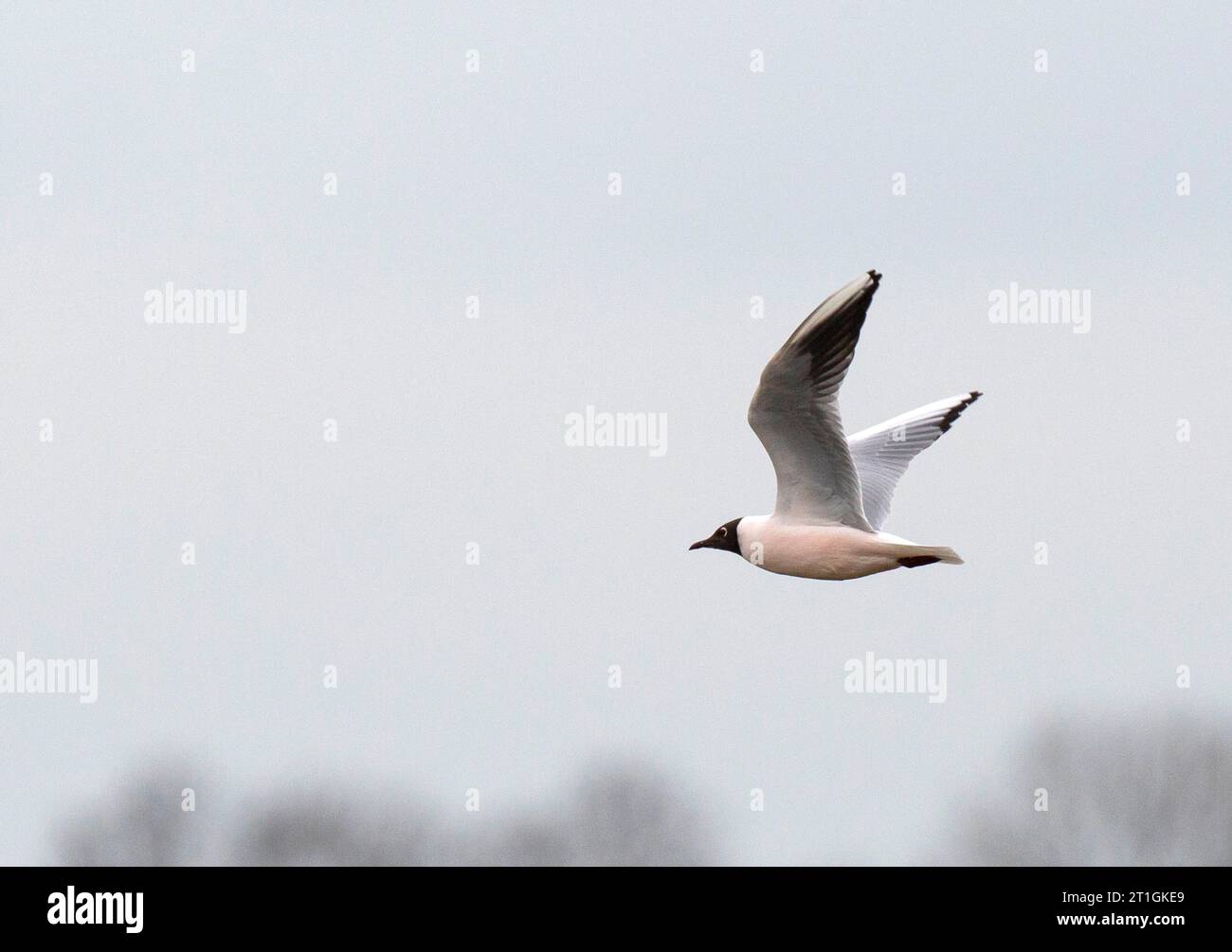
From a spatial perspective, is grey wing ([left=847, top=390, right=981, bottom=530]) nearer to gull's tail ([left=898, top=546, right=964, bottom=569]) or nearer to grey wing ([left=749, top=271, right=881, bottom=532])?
grey wing ([left=749, top=271, right=881, bottom=532])

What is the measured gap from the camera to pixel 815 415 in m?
9.48

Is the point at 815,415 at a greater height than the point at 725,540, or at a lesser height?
greater

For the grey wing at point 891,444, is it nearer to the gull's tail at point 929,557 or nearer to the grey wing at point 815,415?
the grey wing at point 815,415

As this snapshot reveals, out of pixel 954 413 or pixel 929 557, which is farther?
pixel 954 413

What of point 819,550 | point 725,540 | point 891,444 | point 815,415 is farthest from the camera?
point 891,444

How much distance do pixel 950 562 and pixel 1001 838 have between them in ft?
64.1

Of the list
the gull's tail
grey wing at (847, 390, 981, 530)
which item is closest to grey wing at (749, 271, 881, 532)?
the gull's tail

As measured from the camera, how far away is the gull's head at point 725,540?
10586 millimetres

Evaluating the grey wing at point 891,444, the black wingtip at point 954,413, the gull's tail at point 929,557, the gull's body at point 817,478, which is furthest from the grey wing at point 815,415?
the black wingtip at point 954,413

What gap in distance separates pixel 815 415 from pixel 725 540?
4.54ft

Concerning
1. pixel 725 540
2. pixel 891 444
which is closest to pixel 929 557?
pixel 725 540

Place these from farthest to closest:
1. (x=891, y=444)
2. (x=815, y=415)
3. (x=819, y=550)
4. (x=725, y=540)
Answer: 1. (x=891, y=444)
2. (x=725, y=540)
3. (x=819, y=550)
4. (x=815, y=415)

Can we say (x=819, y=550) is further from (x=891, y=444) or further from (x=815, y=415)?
(x=891, y=444)

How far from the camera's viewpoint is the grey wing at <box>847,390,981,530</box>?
11102mm
